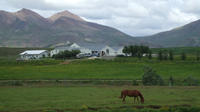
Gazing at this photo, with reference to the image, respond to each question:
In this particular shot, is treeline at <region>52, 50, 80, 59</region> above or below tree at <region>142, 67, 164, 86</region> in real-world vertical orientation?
above

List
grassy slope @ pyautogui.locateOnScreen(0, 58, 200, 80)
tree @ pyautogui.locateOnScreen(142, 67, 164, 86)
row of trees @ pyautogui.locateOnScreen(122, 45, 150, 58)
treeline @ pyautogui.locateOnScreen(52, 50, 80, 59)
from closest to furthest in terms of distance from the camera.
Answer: tree @ pyautogui.locateOnScreen(142, 67, 164, 86)
grassy slope @ pyautogui.locateOnScreen(0, 58, 200, 80)
treeline @ pyautogui.locateOnScreen(52, 50, 80, 59)
row of trees @ pyautogui.locateOnScreen(122, 45, 150, 58)

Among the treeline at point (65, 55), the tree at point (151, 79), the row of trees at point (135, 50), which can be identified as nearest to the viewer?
the tree at point (151, 79)

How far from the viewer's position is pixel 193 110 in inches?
846

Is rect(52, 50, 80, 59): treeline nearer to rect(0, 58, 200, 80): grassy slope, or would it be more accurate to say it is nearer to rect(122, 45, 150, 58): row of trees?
rect(0, 58, 200, 80): grassy slope

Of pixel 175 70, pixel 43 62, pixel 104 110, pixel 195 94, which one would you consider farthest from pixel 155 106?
pixel 43 62

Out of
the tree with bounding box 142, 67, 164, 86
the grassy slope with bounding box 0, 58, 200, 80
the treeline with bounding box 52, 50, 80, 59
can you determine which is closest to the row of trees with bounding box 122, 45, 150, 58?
the treeline with bounding box 52, 50, 80, 59

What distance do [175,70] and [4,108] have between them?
56315mm

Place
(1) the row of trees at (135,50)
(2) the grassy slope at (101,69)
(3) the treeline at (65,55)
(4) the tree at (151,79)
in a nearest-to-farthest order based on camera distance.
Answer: (4) the tree at (151,79), (2) the grassy slope at (101,69), (3) the treeline at (65,55), (1) the row of trees at (135,50)

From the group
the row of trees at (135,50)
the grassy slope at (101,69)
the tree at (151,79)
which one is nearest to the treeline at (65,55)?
the grassy slope at (101,69)

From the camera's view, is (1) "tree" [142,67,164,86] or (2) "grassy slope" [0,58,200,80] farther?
(2) "grassy slope" [0,58,200,80]

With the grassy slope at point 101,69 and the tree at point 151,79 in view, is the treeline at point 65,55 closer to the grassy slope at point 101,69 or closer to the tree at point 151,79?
the grassy slope at point 101,69

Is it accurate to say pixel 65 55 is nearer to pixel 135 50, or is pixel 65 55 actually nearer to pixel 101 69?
pixel 135 50

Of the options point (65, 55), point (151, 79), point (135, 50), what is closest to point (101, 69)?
point (151, 79)

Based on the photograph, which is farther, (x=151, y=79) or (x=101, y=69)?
(x=101, y=69)
